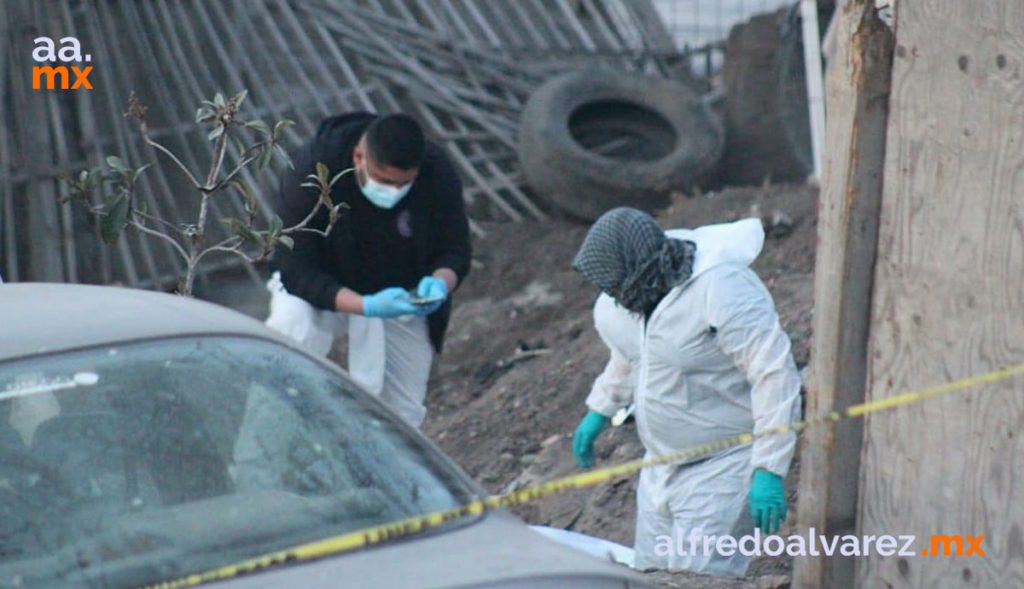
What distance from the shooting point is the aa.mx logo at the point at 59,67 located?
921cm

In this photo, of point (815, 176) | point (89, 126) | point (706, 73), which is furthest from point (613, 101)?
point (89, 126)

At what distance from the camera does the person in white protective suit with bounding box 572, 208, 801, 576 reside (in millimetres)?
4488

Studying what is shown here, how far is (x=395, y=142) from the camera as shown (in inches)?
221

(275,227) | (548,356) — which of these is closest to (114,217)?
(275,227)

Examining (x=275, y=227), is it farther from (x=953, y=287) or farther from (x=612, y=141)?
(x=612, y=141)

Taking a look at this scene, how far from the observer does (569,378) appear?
7.52 meters

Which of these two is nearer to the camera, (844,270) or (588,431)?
(844,270)

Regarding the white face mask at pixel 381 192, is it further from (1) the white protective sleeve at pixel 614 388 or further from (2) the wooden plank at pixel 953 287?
(2) the wooden plank at pixel 953 287

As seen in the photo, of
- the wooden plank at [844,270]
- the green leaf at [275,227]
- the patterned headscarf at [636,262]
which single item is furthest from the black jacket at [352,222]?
the wooden plank at [844,270]

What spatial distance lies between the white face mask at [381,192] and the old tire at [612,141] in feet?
15.4

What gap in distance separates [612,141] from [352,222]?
5.74 meters

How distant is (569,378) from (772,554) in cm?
270

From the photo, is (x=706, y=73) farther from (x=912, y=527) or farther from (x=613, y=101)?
(x=912, y=527)

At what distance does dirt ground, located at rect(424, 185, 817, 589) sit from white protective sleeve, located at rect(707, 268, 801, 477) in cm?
40
